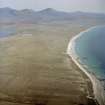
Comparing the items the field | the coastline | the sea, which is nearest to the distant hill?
the field

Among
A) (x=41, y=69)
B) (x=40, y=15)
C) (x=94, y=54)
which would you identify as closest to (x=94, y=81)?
(x=94, y=54)

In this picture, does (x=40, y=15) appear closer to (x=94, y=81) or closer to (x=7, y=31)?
(x=7, y=31)

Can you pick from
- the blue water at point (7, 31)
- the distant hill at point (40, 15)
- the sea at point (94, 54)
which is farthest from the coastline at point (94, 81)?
the blue water at point (7, 31)

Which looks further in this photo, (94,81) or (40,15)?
(40,15)

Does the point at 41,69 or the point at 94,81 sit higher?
the point at 41,69

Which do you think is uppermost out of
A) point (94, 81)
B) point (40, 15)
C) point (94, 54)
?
point (40, 15)
